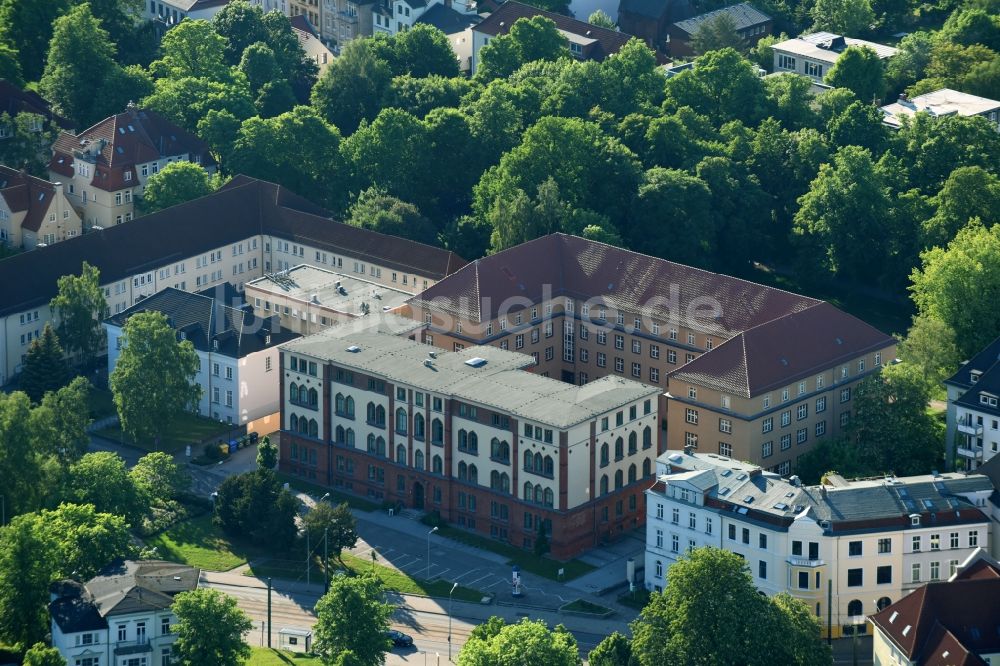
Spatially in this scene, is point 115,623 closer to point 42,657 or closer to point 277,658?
point 42,657

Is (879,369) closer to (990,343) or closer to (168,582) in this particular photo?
(990,343)

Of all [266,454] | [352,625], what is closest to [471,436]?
[266,454]

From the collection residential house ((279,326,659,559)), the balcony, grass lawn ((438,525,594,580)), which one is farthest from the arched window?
the balcony

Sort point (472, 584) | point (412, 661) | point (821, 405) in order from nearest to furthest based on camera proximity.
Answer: point (412, 661) → point (472, 584) → point (821, 405)

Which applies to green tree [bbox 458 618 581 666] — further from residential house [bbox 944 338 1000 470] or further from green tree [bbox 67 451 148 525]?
residential house [bbox 944 338 1000 470]

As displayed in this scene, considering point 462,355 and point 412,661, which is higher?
point 462,355

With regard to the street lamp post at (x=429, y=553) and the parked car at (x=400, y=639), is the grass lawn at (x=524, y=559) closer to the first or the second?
the street lamp post at (x=429, y=553)

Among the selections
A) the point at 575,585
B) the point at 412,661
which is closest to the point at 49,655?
Result: the point at 412,661
